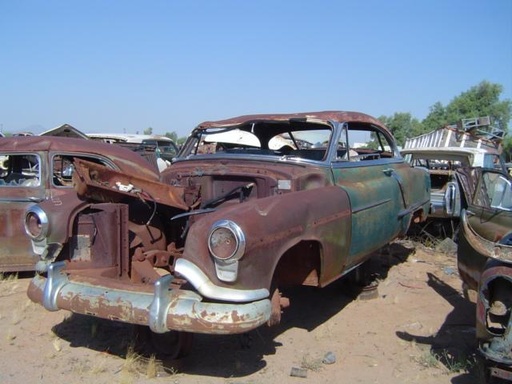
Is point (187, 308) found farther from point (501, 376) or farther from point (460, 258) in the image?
point (460, 258)

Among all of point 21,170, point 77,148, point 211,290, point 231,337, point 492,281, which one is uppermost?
point 77,148

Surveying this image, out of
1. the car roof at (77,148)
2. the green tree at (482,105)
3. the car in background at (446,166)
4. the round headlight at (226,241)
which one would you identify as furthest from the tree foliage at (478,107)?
the round headlight at (226,241)

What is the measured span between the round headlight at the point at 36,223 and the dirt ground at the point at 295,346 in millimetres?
934

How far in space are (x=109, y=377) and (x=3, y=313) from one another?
1906mm

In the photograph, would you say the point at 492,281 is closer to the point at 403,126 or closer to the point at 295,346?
the point at 295,346

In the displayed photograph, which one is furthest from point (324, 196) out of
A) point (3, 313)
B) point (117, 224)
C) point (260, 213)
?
point (3, 313)

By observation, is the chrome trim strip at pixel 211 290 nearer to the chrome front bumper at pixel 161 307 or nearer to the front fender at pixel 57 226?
the chrome front bumper at pixel 161 307

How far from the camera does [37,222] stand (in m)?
3.80

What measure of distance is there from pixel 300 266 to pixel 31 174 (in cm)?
420

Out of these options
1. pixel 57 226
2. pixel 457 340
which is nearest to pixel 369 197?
pixel 457 340

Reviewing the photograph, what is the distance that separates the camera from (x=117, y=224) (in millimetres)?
3691

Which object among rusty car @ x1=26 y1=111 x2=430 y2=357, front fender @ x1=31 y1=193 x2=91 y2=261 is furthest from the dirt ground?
front fender @ x1=31 y1=193 x2=91 y2=261

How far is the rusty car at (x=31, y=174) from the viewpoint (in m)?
5.50

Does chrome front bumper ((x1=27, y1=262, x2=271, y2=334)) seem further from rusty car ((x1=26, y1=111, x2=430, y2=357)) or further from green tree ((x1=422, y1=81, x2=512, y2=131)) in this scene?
green tree ((x1=422, y1=81, x2=512, y2=131))
